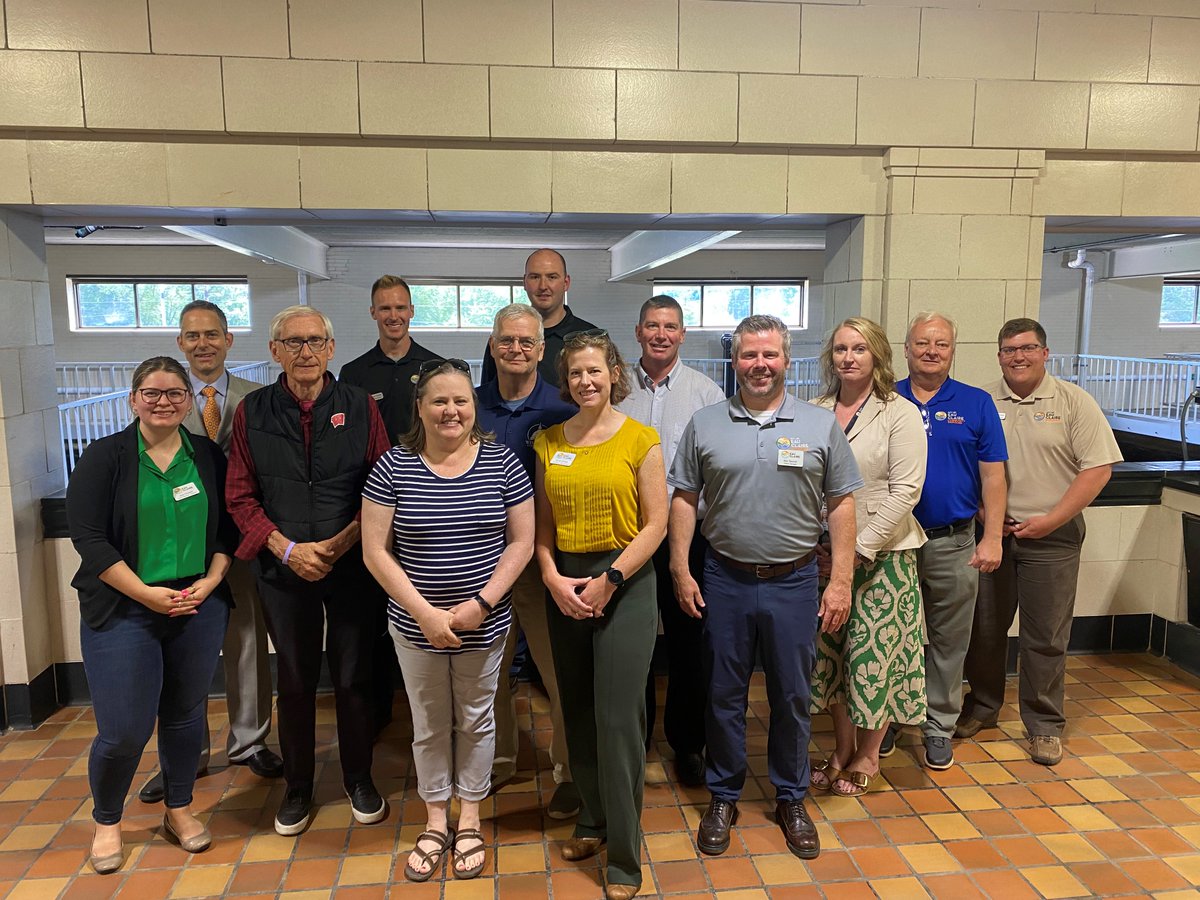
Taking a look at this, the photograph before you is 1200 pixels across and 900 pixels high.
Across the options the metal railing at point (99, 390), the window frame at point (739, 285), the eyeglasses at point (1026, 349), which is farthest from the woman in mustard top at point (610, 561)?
the window frame at point (739, 285)

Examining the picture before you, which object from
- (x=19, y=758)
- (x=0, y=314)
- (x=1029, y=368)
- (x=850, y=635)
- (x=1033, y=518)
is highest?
(x=0, y=314)

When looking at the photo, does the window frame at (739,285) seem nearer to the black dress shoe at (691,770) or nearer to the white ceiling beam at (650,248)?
the white ceiling beam at (650,248)

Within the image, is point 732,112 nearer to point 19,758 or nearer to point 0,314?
point 0,314

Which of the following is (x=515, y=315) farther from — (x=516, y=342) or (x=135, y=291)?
(x=135, y=291)

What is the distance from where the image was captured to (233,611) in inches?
114

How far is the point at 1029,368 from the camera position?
2.94m

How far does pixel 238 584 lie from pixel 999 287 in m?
3.53

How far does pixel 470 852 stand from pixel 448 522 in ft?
3.46

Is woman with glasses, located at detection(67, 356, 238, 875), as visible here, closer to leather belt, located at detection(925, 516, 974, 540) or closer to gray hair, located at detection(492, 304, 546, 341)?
gray hair, located at detection(492, 304, 546, 341)

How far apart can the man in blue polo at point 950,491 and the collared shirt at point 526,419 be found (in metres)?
1.26

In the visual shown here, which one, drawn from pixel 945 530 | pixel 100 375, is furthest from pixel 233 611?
pixel 100 375

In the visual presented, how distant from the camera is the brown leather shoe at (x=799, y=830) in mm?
2463

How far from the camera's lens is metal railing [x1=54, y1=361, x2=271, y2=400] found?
10914 mm

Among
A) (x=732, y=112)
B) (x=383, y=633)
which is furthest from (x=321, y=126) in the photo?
(x=383, y=633)
